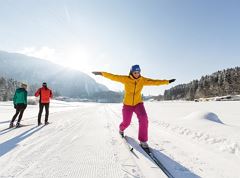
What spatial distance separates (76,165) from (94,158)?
605mm

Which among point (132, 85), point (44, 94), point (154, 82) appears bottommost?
point (44, 94)

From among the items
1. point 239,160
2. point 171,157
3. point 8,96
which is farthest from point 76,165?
point 8,96

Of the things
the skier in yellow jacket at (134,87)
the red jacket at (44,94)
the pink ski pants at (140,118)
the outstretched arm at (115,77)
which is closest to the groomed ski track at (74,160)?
the pink ski pants at (140,118)

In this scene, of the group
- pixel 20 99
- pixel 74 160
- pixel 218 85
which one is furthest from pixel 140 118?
pixel 218 85

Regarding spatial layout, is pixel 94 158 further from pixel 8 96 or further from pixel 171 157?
pixel 8 96

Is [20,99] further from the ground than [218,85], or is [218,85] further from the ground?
[218,85]

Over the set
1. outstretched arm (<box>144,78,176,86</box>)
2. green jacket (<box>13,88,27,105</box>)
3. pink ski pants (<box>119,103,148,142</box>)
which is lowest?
pink ski pants (<box>119,103,148,142</box>)

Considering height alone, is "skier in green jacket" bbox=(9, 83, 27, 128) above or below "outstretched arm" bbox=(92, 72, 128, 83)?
below

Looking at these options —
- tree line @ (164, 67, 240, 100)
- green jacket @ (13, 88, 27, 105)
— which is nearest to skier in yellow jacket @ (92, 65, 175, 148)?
green jacket @ (13, 88, 27, 105)

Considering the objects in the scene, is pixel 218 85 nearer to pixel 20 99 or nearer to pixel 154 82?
pixel 20 99

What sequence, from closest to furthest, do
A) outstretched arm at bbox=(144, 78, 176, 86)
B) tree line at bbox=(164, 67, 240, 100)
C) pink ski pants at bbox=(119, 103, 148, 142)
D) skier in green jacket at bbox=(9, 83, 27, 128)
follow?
pink ski pants at bbox=(119, 103, 148, 142)
outstretched arm at bbox=(144, 78, 176, 86)
skier in green jacket at bbox=(9, 83, 27, 128)
tree line at bbox=(164, 67, 240, 100)

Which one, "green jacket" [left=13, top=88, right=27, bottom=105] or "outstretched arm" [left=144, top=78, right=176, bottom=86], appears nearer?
"outstretched arm" [left=144, top=78, right=176, bottom=86]

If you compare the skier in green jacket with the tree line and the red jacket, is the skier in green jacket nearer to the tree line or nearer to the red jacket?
the red jacket

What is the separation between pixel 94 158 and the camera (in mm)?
4602
